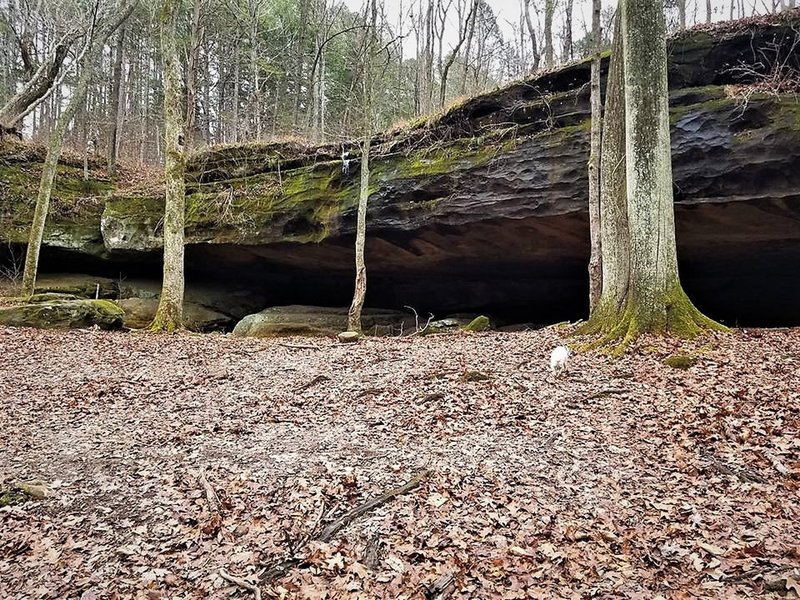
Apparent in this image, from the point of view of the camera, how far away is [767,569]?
2.57m

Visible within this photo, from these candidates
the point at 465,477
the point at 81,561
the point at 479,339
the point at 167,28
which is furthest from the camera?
the point at 167,28

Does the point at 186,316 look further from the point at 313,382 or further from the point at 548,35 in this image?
the point at 548,35

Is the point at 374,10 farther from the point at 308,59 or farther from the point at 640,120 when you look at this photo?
the point at 640,120

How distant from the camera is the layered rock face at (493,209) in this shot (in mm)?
10453

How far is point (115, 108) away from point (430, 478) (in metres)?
25.5

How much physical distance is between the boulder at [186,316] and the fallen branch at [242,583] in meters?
13.5

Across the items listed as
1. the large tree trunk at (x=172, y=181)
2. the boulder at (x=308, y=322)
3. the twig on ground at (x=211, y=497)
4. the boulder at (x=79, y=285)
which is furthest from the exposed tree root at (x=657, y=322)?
the boulder at (x=79, y=285)

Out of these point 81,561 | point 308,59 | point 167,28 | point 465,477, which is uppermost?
point 308,59

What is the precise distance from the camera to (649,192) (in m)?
7.42

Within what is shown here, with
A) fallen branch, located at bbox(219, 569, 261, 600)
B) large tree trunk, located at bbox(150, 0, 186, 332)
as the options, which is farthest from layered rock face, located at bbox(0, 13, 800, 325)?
fallen branch, located at bbox(219, 569, 261, 600)

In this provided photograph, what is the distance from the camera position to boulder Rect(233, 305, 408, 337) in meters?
14.7

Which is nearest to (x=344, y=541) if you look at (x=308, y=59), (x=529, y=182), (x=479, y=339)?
(x=479, y=339)

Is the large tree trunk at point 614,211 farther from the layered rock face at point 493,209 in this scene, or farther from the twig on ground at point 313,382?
the twig on ground at point 313,382

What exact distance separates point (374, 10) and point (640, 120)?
40.3 feet
